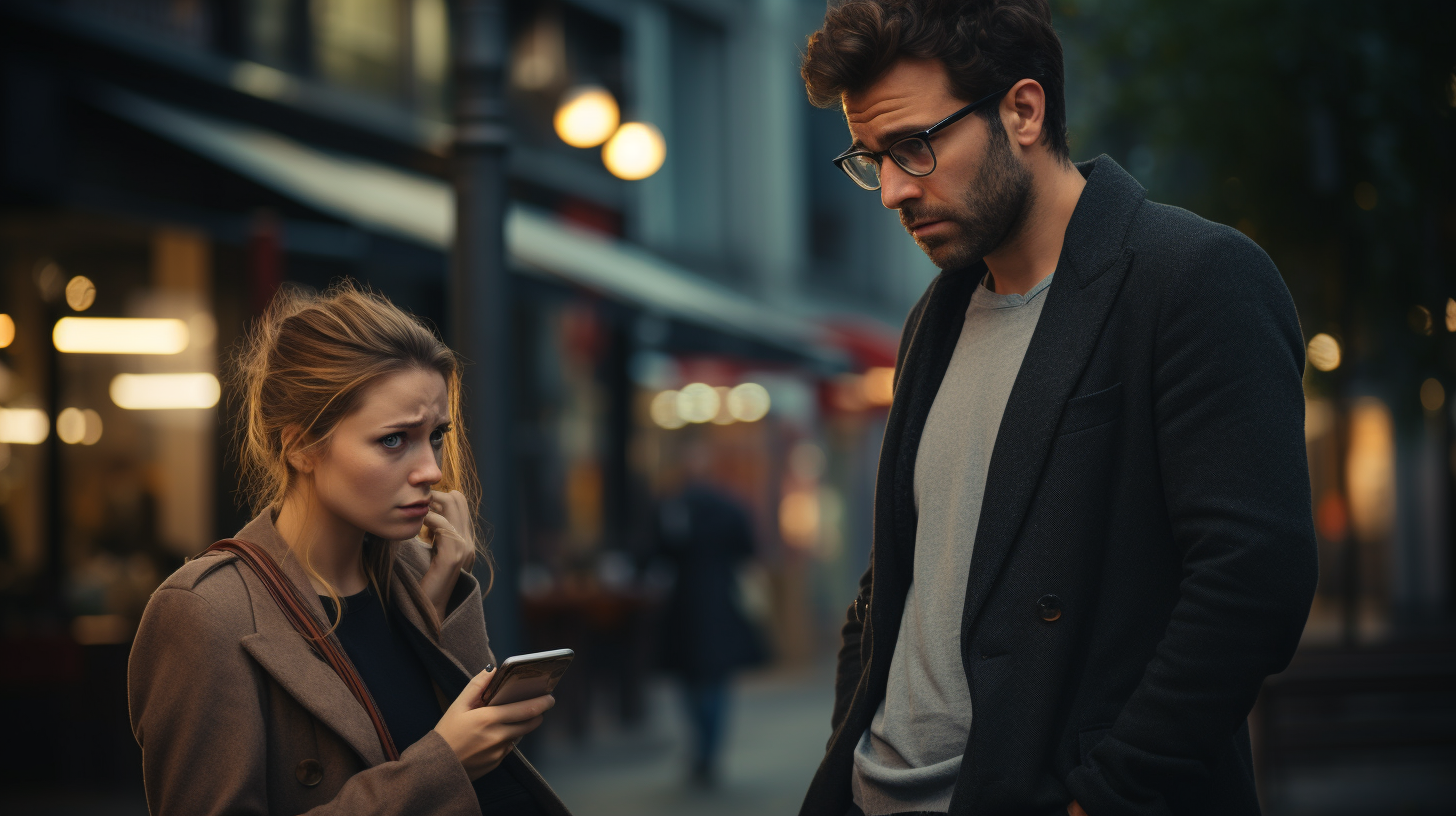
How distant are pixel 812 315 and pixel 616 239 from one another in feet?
19.7

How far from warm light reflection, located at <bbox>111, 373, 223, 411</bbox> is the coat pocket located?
27.4 ft

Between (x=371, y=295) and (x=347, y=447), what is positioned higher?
(x=371, y=295)

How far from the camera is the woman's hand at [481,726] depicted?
2.16 meters

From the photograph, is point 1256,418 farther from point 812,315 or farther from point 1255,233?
point 812,315

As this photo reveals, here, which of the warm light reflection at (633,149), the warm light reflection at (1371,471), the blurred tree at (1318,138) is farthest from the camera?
the warm light reflection at (1371,471)

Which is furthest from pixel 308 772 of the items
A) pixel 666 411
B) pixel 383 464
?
pixel 666 411

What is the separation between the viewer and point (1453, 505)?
1655cm

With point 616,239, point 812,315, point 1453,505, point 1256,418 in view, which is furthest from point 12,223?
point 1453,505

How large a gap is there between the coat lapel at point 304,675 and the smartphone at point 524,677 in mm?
192

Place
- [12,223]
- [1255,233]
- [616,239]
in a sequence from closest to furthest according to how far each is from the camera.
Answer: [1255,233] → [12,223] → [616,239]

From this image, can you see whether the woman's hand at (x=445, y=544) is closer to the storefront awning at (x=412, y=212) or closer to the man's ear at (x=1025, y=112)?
the man's ear at (x=1025, y=112)

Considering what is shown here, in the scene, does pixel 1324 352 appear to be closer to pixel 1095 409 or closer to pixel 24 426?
pixel 1095 409

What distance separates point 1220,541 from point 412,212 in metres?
7.83

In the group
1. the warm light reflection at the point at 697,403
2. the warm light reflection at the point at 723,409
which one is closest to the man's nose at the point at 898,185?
the warm light reflection at the point at 697,403
